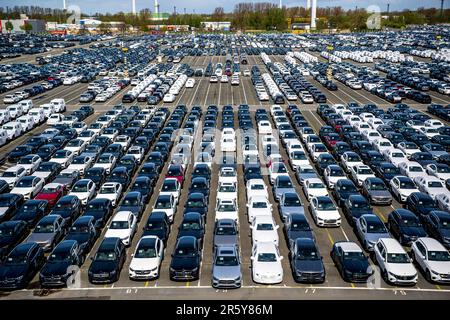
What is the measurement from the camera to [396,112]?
43406mm

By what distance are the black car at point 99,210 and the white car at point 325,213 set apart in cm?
1094

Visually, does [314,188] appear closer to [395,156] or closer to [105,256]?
[395,156]

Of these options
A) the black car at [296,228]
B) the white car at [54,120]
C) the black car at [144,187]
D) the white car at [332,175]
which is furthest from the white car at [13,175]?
the white car at [332,175]

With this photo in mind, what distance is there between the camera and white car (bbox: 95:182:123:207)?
2372cm

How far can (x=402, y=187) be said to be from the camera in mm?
24609

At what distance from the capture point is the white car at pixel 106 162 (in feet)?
93.1

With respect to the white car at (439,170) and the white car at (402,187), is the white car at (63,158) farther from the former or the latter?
the white car at (439,170)

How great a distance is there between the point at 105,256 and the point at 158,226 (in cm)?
341

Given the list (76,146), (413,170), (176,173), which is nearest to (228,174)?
(176,173)

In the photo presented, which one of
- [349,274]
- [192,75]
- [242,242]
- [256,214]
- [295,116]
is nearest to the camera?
[349,274]

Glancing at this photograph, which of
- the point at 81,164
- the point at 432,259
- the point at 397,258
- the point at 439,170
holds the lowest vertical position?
the point at 432,259

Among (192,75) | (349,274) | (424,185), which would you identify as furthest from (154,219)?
(192,75)
